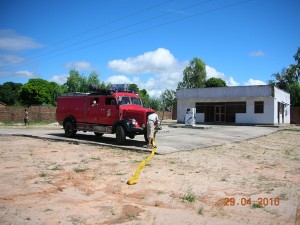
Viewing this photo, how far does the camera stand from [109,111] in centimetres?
1548

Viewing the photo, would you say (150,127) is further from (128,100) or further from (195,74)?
(195,74)

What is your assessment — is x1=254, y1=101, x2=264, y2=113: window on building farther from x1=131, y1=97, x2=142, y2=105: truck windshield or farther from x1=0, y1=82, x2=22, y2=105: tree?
x1=0, y1=82, x2=22, y2=105: tree

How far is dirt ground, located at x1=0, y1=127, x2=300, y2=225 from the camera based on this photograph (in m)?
5.89

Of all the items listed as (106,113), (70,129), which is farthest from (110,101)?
(70,129)

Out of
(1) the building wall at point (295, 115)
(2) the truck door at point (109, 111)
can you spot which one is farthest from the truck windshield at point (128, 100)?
(1) the building wall at point (295, 115)

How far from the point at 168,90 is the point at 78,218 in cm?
6927

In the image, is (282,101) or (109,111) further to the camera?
(282,101)

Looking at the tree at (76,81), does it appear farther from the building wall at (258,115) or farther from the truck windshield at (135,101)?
the truck windshield at (135,101)

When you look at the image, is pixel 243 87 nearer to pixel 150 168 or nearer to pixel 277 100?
pixel 277 100

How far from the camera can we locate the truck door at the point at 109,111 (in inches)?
599

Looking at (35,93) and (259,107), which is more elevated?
(35,93)

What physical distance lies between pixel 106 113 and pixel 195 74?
53.1 metres

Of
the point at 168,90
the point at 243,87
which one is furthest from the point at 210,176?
the point at 168,90

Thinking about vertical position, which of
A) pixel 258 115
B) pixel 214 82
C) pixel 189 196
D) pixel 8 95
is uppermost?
pixel 214 82
